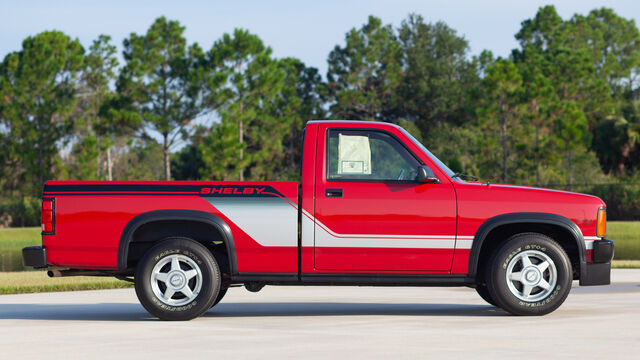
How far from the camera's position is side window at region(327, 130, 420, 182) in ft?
29.4

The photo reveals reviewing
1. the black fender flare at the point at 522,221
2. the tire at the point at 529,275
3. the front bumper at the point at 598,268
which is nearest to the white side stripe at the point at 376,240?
the black fender flare at the point at 522,221

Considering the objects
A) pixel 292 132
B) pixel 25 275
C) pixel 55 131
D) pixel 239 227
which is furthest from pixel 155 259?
pixel 292 132

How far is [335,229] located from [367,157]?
0.87m

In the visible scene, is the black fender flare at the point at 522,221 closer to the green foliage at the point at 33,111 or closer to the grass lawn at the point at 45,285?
the grass lawn at the point at 45,285

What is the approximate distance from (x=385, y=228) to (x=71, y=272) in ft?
11.1

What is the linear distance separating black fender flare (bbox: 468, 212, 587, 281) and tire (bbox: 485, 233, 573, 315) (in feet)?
0.61

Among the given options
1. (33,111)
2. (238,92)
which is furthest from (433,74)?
(33,111)

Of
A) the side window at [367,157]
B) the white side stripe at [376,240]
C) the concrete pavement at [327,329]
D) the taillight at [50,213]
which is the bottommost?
the concrete pavement at [327,329]

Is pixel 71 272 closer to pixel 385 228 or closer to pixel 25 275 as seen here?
pixel 385 228

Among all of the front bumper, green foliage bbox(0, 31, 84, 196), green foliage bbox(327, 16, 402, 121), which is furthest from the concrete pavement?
green foliage bbox(327, 16, 402, 121)

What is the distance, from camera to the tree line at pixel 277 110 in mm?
48375

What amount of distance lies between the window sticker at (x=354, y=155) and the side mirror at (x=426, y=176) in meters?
0.54

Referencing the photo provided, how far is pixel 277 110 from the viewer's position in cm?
6562

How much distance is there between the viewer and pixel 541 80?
155ft
